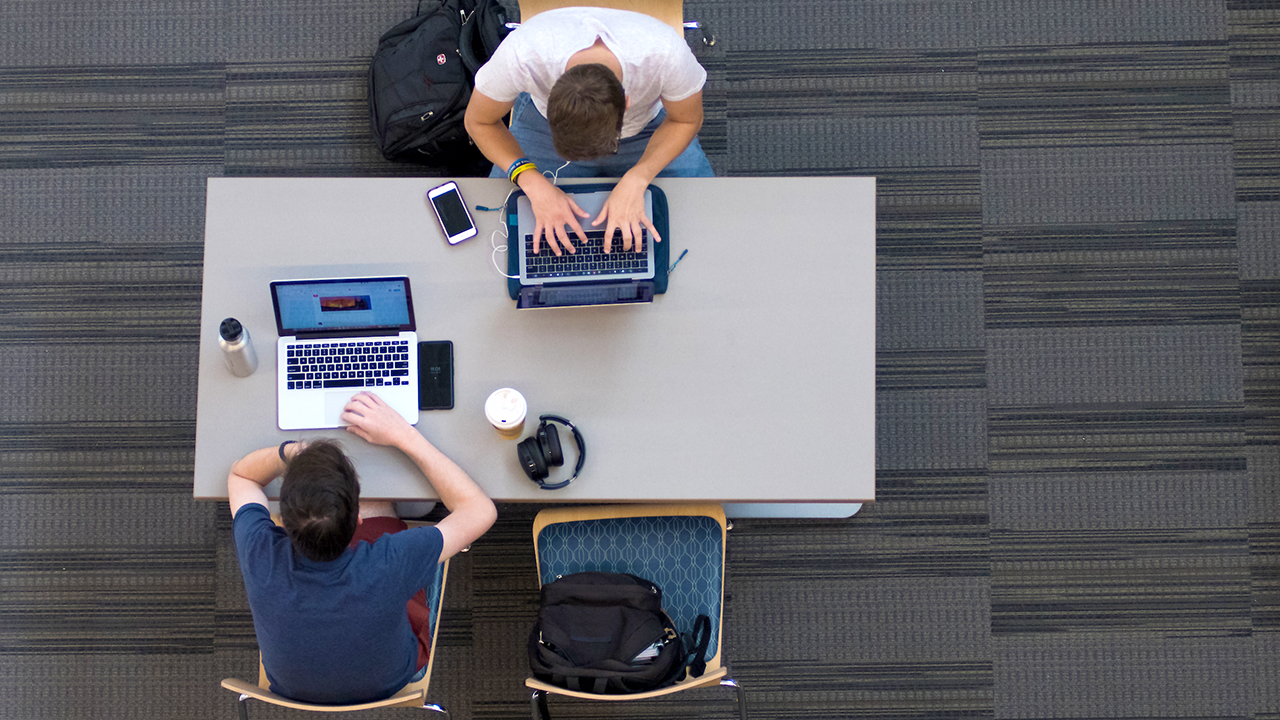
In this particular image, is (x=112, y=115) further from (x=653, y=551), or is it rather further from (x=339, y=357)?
(x=653, y=551)

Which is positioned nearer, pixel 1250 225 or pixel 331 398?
pixel 331 398

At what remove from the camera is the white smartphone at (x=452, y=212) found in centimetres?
175

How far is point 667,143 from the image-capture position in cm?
183

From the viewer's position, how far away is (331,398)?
172cm

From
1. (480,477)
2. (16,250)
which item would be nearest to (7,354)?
(16,250)

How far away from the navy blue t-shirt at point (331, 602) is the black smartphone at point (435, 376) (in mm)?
254

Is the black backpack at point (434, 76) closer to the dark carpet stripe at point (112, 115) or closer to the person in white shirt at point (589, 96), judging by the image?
the person in white shirt at point (589, 96)

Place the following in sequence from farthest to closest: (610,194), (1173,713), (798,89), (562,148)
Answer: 1. (798,89)
2. (1173,713)
3. (610,194)
4. (562,148)

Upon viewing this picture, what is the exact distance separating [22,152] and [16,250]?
30cm

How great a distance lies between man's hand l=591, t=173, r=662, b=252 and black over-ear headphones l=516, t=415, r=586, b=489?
38 centimetres

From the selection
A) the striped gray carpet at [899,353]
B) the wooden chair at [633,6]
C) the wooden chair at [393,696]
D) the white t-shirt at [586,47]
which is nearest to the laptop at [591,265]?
the white t-shirt at [586,47]

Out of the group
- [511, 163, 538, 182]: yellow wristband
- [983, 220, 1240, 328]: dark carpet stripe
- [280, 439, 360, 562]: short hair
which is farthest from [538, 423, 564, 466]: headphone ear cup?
[983, 220, 1240, 328]: dark carpet stripe

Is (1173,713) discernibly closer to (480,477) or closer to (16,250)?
(480,477)

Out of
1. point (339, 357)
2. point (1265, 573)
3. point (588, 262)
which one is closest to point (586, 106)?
point (588, 262)
